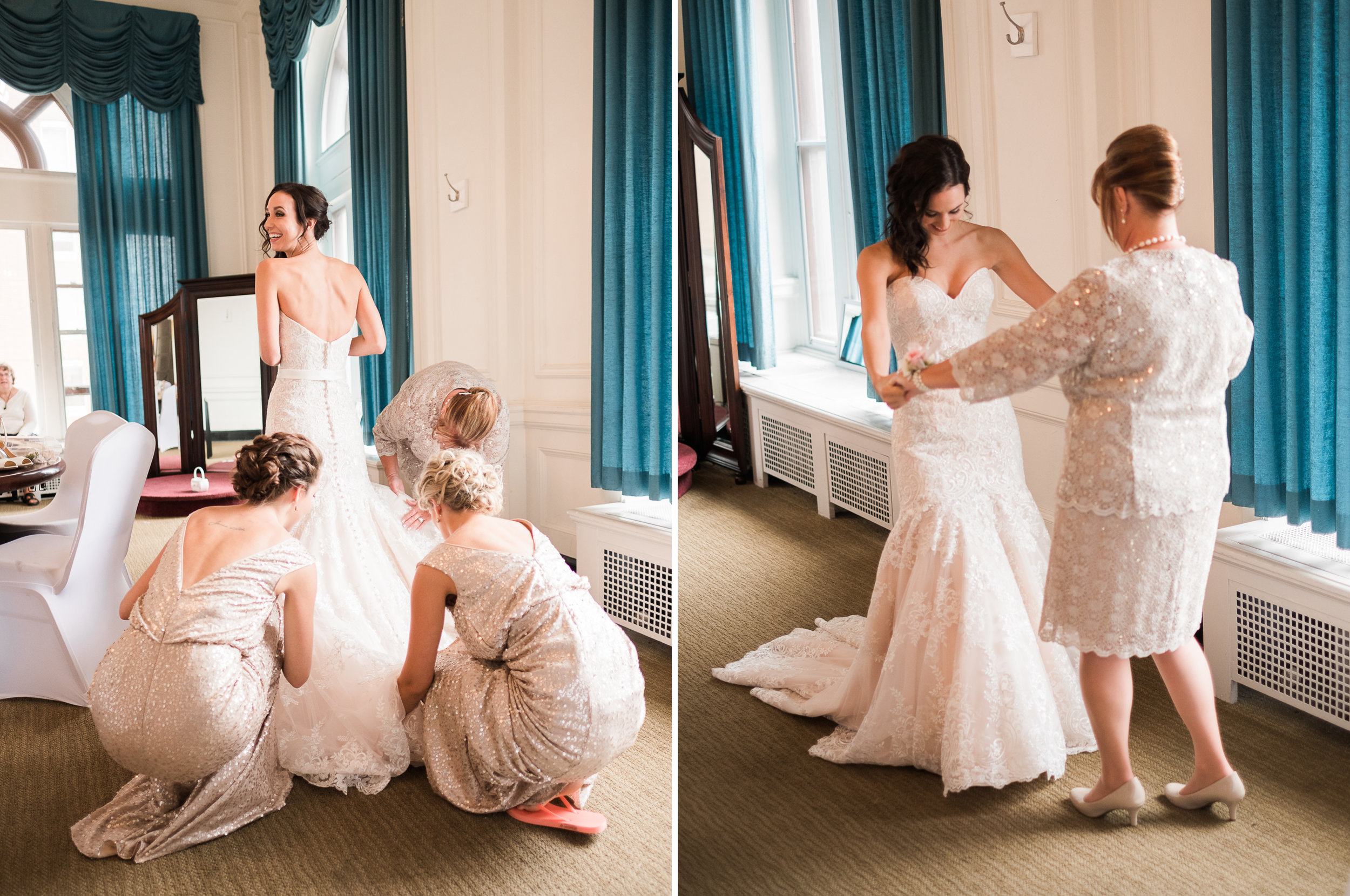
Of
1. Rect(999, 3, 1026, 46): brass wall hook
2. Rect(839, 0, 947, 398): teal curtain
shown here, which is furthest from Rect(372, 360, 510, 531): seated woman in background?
Rect(999, 3, 1026, 46): brass wall hook

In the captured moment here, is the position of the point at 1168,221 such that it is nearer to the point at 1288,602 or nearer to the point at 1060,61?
the point at 1060,61

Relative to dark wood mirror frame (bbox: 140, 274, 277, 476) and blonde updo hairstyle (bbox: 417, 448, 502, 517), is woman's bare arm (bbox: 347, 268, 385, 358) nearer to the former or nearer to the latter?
blonde updo hairstyle (bbox: 417, 448, 502, 517)

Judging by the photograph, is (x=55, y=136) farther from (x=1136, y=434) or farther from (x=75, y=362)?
(x=1136, y=434)

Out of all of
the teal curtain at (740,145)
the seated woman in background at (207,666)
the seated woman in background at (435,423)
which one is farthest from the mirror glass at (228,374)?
the teal curtain at (740,145)

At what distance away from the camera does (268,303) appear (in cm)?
240

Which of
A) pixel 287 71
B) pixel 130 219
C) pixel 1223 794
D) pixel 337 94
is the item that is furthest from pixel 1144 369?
pixel 130 219

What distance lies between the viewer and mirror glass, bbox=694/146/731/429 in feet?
4.09

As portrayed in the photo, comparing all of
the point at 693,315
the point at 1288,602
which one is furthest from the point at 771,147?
the point at 1288,602

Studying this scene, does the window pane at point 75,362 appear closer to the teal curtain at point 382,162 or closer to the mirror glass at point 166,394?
the mirror glass at point 166,394

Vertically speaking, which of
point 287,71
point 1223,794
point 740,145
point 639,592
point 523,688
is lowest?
point 523,688

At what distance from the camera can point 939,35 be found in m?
1.09

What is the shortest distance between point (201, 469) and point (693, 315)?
205 cm

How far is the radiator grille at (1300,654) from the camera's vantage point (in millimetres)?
1038

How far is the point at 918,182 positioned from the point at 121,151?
8.28 feet
